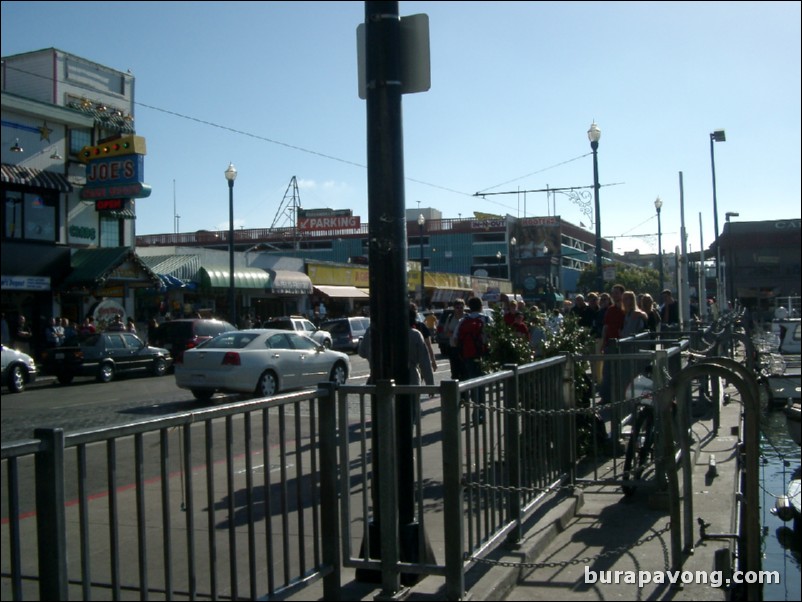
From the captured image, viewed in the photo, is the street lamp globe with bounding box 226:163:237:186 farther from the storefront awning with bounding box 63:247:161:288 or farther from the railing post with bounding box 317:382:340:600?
the railing post with bounding box 317:382:340:600

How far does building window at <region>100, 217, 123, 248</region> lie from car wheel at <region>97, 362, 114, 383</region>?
1040 centimetres

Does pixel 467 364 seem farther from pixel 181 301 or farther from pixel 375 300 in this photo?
pixel 181 301

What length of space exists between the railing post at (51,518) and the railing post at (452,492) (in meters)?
2.19

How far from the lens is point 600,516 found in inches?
257

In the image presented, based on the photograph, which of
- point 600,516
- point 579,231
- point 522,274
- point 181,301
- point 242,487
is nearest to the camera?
point 242,487

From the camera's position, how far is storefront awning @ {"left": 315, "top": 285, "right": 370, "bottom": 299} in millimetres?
45344

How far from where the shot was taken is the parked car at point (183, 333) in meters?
25.4

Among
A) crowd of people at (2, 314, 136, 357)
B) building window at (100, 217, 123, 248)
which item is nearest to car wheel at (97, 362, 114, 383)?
crowd of people at (2, 314, 136, 357)

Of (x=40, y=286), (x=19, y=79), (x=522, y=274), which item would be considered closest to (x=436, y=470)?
(x=40, y=286)

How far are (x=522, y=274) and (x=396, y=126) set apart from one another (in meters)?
77.0

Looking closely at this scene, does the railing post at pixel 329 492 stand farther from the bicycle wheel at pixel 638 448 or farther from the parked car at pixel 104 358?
the parked car at pixel 104 358

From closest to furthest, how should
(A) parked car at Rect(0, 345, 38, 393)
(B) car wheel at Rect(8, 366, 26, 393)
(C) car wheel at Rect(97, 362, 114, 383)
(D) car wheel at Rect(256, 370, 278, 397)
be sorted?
(D) car wheel at Rect(256, 370, 278, 397), (A) parked car at Rect(0, 345, 38, 393), (B) car wheel at Rect(8, 366, 26, 393), (C) car wheel at Rect(97, 362, 114, 383)

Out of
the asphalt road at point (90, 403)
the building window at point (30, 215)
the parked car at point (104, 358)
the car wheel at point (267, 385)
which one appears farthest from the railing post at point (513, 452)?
the building window at point (30, 215)

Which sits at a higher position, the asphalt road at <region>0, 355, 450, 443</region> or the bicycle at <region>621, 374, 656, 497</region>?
the bicycle at <region>621, 374, 656, 497</region>
